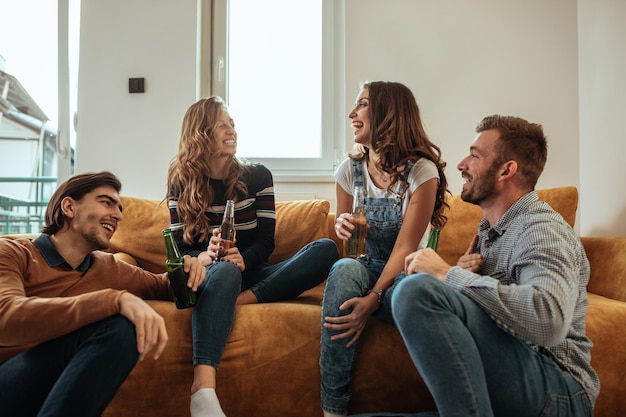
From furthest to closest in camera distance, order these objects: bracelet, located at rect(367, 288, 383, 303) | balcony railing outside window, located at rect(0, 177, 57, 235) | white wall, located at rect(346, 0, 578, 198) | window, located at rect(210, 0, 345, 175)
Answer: balcony railing outside window, located at rect(0, 177, 57, 235) < window, located at rect(210, 0, 345, 175) < white wall, located at rect(346, 0, 578, 198) < bracelet, located at rect(367, 288, 383, 303)

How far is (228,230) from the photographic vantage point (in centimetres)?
184

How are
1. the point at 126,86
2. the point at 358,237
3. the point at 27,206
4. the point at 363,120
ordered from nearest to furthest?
the point at 358,237 < the point at 363,120 < the point at 126,86 < the point at 27,206

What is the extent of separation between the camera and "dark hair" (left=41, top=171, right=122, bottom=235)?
4.96ft

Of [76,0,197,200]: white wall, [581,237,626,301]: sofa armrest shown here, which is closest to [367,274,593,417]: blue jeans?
[581,237,626,301]: sofa armrest

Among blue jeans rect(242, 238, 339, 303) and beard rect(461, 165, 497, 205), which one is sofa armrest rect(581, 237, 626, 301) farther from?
blue jeans rect(242, 238, 339, 303)

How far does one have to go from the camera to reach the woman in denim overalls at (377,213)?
150 cm

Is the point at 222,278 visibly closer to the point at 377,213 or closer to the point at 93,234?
the point at 93,234

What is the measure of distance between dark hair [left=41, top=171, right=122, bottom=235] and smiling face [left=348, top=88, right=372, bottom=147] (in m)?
0.85

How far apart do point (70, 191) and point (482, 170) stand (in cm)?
117

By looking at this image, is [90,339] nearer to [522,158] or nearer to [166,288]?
[166,288]

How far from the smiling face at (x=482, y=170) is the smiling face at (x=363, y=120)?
0.51 m

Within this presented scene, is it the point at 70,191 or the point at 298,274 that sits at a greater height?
the point at 70,191

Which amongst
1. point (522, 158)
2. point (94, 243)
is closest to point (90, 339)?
point (94, 243)

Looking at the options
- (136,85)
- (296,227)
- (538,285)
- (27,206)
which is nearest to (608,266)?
(538,285)
